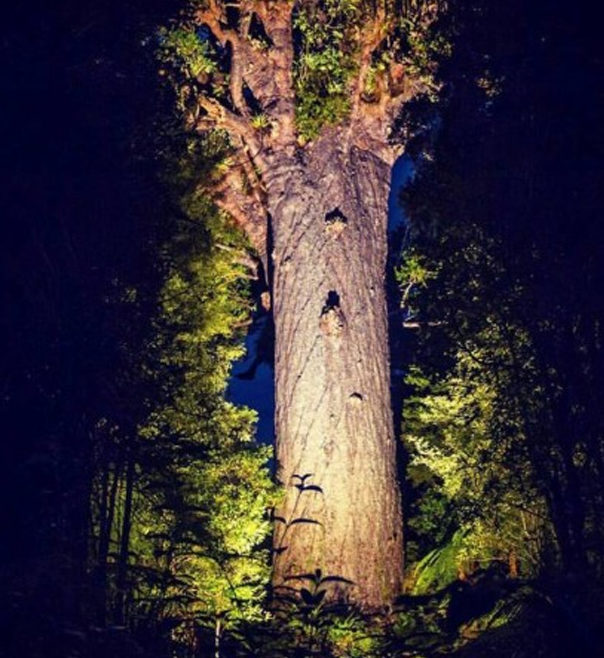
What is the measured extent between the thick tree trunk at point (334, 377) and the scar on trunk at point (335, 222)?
0.01 metres

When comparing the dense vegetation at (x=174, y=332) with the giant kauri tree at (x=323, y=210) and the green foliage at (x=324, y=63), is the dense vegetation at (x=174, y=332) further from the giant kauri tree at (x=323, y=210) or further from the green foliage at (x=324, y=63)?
the green foliage at (x=324, y=63)


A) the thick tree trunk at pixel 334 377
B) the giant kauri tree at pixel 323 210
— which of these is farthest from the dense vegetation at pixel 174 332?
the giant kauri tree at pixel 323 210

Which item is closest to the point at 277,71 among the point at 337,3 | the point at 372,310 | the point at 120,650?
the point at 337,3

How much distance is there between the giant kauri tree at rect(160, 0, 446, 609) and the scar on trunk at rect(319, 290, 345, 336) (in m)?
0.01

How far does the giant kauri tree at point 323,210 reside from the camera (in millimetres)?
7277

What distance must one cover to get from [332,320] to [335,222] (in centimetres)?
118

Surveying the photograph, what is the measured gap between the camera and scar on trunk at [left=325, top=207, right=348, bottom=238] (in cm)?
798

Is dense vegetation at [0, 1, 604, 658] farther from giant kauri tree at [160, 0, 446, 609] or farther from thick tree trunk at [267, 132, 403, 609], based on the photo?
giant kauri tree at [160, 0, 446, 609]

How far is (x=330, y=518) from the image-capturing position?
7.18 m

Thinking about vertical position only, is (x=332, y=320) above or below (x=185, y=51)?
below

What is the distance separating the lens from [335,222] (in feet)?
26.2

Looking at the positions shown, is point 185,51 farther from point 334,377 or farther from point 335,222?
point 334,377

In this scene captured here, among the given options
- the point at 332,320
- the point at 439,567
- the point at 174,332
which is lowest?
the point at 439,567

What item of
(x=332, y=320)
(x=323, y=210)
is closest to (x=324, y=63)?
(x=323, y=210)
